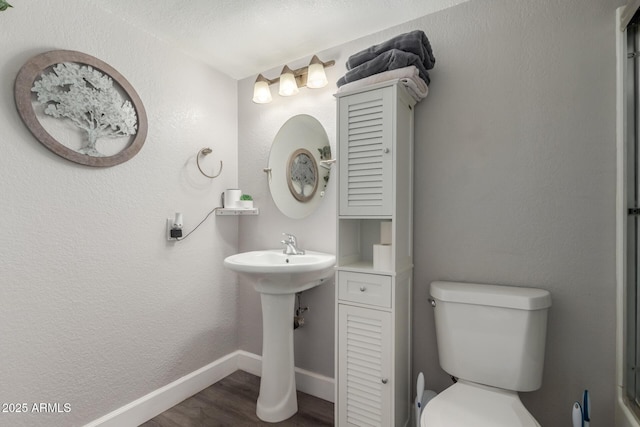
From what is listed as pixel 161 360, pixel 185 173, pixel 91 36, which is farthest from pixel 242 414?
pixel 91 36

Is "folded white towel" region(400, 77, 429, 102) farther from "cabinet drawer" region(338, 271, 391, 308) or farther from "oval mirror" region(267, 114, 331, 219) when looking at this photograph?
"cabinet drawer" region(338, 271, 391, 308)

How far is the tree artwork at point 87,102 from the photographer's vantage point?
136 centimetres

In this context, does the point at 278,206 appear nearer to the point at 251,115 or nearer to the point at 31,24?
the point at 251,115

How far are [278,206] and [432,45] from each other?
1.31m

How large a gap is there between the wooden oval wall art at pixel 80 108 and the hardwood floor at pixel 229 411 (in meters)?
1.45

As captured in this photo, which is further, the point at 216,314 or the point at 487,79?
the point at 216,314

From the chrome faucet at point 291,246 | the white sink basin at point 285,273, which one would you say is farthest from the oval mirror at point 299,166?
the white sink basin at point 285,273

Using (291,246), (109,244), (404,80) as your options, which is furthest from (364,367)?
(109,244)

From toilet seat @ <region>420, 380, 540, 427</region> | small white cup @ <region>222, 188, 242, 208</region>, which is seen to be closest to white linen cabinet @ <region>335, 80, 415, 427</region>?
toilet seat @ <region>420, 380, 540, 427</region>

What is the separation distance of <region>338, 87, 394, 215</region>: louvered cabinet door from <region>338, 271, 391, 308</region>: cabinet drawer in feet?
0.99

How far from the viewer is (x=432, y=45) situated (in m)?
1.62

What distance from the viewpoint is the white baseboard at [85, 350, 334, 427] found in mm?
1606

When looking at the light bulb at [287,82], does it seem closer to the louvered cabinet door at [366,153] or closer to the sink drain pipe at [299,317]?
the louvered cabinet door at [366,153]

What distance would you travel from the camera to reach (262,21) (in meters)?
1.67
